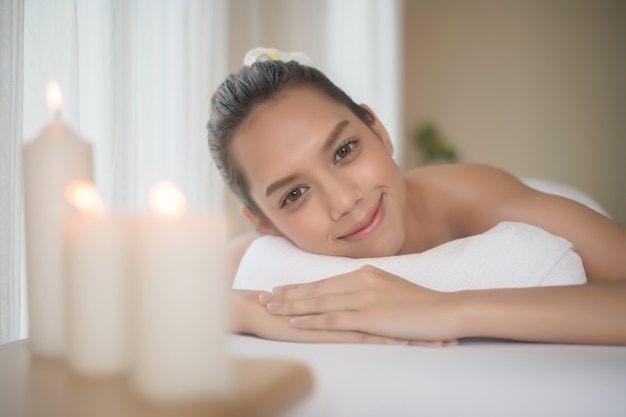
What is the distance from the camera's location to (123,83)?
1.54 metres

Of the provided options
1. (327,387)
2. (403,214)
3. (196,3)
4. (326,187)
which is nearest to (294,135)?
(326,187)

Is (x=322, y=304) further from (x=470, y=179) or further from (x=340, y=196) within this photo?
(x=470, y=179)

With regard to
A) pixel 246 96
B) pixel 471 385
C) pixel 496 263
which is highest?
pixel 246 96

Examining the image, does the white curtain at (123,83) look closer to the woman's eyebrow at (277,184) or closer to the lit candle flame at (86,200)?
the woman's eyebrow at (277,184)

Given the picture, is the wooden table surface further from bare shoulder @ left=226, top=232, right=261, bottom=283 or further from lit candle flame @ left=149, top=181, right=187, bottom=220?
bare shoulder @ left=226, top=232, right=261, bottom=283

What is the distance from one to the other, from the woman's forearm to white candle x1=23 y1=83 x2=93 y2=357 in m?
0.50

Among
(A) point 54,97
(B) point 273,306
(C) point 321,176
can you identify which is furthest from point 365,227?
(A) point 54,97

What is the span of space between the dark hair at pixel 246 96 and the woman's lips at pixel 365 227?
0.91 feet

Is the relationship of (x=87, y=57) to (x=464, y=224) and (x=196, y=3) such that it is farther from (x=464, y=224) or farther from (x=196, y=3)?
(x=464, y=224)

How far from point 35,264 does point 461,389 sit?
46 cm

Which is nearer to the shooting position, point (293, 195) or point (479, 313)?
point (479, 313)

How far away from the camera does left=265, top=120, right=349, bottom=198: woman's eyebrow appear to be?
129 centimetres

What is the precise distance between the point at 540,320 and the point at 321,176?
0.56 m

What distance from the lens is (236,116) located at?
4.55 ft
